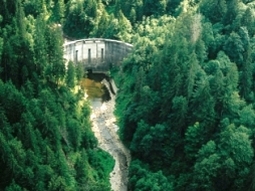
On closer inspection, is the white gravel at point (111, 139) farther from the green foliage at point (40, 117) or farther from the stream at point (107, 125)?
Result: the green foliage at point (40, 117)

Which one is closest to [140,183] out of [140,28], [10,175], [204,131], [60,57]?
[204,131]

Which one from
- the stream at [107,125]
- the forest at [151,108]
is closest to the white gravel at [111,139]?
the stream at [107,125]

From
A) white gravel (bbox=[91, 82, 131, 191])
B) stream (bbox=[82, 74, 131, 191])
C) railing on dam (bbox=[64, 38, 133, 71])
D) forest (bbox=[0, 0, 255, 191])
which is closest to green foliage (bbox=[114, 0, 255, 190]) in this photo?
forest (bbox=[0, 0, 255, 191])

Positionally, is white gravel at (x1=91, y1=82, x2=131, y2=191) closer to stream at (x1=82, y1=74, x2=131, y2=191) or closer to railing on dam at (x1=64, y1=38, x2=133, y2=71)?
stream at (x1=82, y1=74, x2=131, y2=191)

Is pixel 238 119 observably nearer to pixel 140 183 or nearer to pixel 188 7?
pixel 140 183

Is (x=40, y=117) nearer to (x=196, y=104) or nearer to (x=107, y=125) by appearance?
(x=107, y=125)

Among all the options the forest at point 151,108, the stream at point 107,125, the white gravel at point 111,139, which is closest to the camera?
the forest at point 151,108
